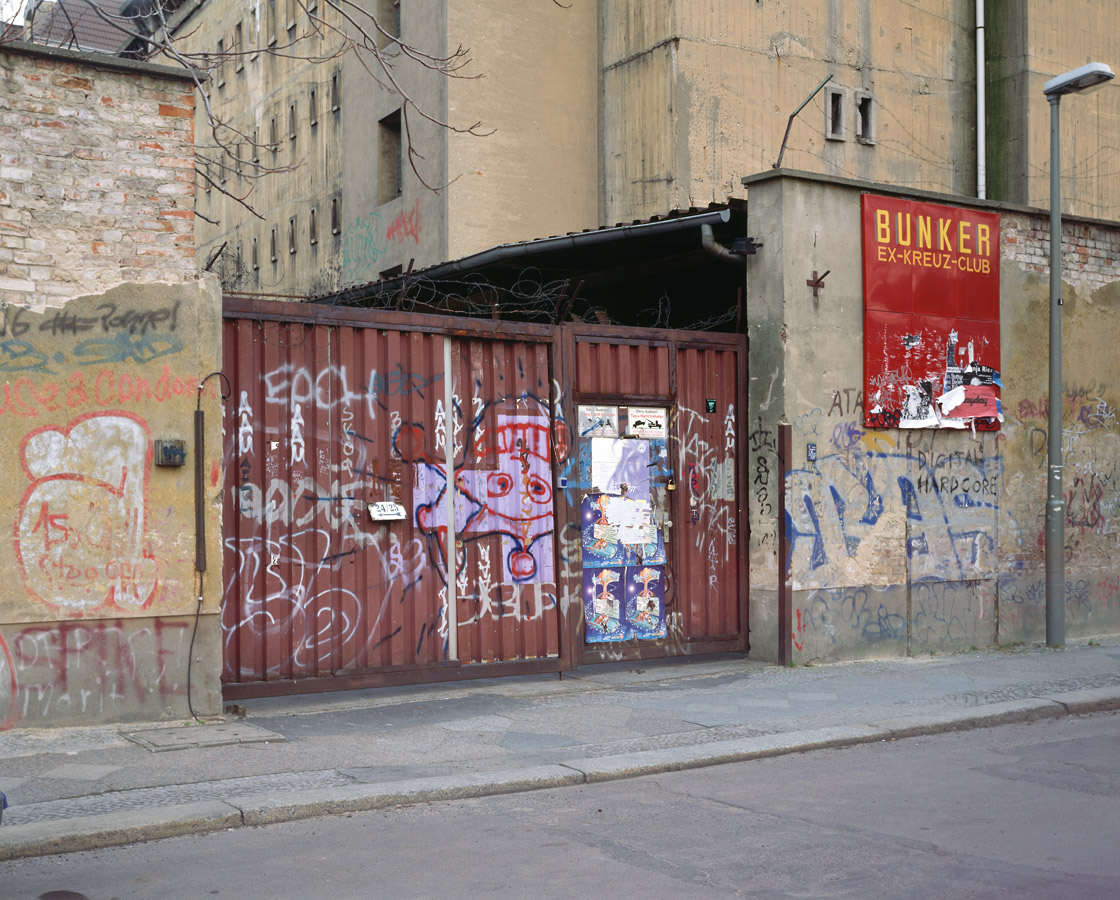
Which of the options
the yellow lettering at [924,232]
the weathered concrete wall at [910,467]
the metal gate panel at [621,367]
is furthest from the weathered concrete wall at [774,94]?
the metal gate panel at [621,367]

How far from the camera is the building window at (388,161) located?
944 inches

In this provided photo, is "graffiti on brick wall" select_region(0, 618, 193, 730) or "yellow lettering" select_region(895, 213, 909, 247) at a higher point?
"yellow lettering" select_region(895, 213, 909, 247)

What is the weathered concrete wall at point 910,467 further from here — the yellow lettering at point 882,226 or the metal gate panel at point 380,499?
the metal gate panel at point 380,499

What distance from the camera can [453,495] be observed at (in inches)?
391

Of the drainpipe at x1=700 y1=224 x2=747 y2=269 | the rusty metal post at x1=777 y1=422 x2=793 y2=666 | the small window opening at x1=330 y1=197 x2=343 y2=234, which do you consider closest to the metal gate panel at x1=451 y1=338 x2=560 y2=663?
the drainpipe at x1=700 y1=224 x2=747 y2=269

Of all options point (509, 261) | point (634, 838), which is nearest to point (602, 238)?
point (509, 261)

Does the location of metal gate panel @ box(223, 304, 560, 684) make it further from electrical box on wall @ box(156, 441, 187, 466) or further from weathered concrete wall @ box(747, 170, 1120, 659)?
weathered concrete wall @ box(747, 170, 1120, 659)

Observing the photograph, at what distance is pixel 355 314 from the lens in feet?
31.1

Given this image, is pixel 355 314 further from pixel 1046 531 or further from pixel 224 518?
pixel 1046 531

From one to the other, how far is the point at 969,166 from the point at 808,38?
4.47m

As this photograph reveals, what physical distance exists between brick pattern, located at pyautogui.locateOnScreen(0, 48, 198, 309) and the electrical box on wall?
1.13 metres

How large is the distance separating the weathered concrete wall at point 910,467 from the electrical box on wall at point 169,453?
543 centimetres

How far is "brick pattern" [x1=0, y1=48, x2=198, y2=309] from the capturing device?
796 centimetres

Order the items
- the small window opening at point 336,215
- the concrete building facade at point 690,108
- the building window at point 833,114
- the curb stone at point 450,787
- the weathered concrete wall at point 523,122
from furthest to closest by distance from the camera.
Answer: the small window opening at point 336,215 → the building window at point 833,114 → the weathered concrete wall at point 523,122 → the concrete building facade at point 690,108 → the curb stone at point 450,787
